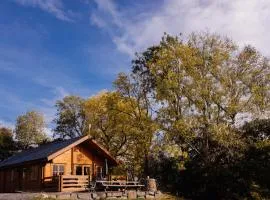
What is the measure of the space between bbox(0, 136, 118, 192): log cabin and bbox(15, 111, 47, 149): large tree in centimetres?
3192

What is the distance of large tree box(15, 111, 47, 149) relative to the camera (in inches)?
3093

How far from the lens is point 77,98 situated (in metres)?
69.5

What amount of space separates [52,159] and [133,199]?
29.5 feet

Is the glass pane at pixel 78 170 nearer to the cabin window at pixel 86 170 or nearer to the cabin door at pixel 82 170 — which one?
the cabin door at pixel 82 170

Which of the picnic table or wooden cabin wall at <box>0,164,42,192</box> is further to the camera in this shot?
wooden cabin wall at <box>0,164,42,192</box>

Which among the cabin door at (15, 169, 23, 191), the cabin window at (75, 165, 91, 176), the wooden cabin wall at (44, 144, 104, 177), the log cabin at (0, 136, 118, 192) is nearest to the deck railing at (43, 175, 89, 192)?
the log cabin at (0, 136, 118, 192)

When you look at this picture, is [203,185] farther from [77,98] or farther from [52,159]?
[77,98]

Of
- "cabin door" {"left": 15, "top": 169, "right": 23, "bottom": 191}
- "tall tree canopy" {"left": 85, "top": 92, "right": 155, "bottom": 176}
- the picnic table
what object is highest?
"tall tree canopy" {"left": 85, "top": 92, "right": 155, "bottom": 176}

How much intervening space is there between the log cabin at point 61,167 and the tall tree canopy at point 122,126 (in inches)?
184

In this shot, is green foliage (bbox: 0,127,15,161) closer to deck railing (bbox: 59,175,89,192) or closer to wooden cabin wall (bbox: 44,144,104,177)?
wooden cabin wall (bbox: 44,144,104,177)

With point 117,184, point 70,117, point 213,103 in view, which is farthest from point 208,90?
point 70,117

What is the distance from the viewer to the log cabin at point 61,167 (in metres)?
37.5

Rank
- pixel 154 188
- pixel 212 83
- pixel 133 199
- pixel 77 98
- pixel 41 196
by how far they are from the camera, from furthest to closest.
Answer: pixel 77 98 < pixel 212 83 < pixel 154 188 < pixel 133 199 < pixel 41 196

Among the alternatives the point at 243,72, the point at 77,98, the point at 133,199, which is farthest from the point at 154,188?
the point at 77,98
